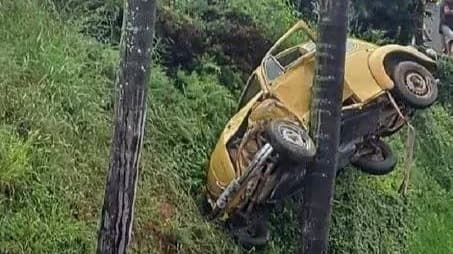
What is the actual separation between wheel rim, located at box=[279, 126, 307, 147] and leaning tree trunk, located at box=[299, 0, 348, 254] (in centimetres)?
18

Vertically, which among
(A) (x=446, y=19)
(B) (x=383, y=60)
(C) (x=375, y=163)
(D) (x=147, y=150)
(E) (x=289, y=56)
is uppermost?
(B) (x=383, y=60)

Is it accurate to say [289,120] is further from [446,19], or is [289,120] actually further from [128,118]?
[446,19]

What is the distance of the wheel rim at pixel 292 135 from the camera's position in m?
9.22

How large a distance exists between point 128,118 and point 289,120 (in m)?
3.08

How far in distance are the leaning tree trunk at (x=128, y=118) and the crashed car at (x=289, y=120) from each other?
8.23 feet

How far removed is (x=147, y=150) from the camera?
32.1ft

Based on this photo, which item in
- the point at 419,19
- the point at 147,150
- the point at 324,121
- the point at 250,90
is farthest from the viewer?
the point at 419,19

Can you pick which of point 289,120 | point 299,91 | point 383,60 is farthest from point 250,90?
point 383,60

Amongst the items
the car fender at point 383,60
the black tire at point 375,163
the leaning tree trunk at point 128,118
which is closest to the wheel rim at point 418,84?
the car fender at point 383,60

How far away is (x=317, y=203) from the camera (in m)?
9.02

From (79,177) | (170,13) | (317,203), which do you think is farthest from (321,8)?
(170,13)

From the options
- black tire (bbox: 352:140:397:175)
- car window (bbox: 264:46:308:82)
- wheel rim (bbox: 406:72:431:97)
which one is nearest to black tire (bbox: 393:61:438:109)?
wheel rim (bbox: 406:72:431:97)

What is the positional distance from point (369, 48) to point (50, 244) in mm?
4367

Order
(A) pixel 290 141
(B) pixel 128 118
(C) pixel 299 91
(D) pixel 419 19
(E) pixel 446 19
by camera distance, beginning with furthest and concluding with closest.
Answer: (E) pixel 446 19, (D) pixel 419 19, (C) pixel 299 91, (A) pixel 290 141, (B) pixel 128 118
